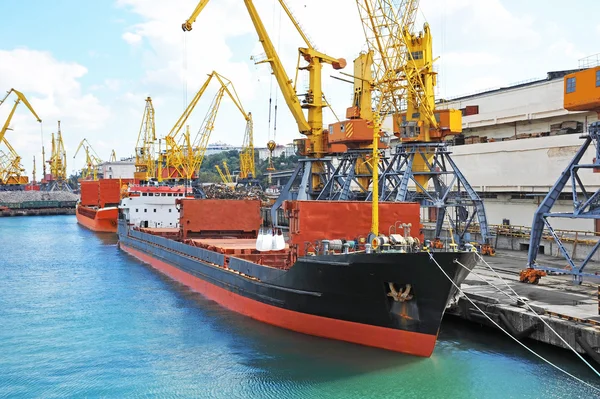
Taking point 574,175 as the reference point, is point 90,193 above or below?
below

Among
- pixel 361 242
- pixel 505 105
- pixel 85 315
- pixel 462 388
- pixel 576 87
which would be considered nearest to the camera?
pixel 462 388

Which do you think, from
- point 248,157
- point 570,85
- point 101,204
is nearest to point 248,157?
point 248,157

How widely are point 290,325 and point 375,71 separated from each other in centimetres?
2491

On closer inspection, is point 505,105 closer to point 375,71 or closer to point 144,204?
point 375,71

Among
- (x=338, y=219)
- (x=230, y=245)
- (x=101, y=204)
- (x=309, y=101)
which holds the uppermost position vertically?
(x=309, y=101)

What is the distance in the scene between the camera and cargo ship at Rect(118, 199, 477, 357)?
1639 cm

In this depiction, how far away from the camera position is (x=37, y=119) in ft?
411

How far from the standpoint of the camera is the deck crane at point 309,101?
43438 mm

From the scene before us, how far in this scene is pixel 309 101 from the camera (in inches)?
1713

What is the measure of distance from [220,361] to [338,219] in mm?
6315

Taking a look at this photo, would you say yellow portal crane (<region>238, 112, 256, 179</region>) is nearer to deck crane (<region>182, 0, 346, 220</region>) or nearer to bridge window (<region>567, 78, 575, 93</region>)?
deck crane (<region>182, 0, 346, 220</region>)

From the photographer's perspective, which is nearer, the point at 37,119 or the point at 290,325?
the point at 290,325

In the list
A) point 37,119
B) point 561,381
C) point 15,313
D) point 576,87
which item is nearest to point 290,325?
point 561,381

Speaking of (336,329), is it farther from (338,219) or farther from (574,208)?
(574,208)
